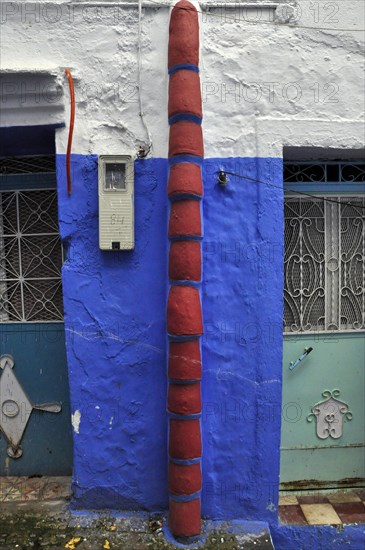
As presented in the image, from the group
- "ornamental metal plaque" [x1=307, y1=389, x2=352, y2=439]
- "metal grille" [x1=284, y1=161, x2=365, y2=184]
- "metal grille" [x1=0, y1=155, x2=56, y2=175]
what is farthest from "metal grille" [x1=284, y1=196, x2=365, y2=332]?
"metal grille" [x1=0, y1=155, x2=56, y2=175]

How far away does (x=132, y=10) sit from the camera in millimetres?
2646

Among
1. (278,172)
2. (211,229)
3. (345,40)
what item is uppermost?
(345,40)

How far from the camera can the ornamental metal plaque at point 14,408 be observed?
3213 millimetres

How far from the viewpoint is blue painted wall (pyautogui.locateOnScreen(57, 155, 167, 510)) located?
2.71m

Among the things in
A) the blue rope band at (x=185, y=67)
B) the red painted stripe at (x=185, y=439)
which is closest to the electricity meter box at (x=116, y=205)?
the blue rope band at (x=185, y=67)

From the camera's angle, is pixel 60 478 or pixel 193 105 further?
pixel 60 478

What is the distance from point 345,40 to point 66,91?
1842 millimetres

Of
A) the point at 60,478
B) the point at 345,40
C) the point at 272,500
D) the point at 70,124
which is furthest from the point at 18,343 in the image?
the point at 345,40

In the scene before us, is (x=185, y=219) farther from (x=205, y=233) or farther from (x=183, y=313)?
(x=183, y=313)

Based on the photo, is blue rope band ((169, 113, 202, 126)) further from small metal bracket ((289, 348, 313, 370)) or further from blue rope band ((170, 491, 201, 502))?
blue rope band ((170, 491, 201, 502))

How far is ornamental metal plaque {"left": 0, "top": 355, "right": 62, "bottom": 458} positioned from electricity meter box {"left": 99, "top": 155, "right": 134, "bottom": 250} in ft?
4.57

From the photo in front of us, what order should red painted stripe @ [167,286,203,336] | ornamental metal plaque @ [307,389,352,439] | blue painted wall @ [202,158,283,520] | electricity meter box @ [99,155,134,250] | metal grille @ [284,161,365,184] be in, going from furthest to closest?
ornamental metal plaque @ [307,389,352,439] → metal grille @ [284,161,365,184] → blue painted wall @ [202,158,283,520] → electricity meter box @ [99,155,134,250] → red painted stripe @ [167,286,203,336]

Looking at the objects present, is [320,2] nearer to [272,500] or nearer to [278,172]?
[278,172]

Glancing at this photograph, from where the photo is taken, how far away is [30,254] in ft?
10.3
